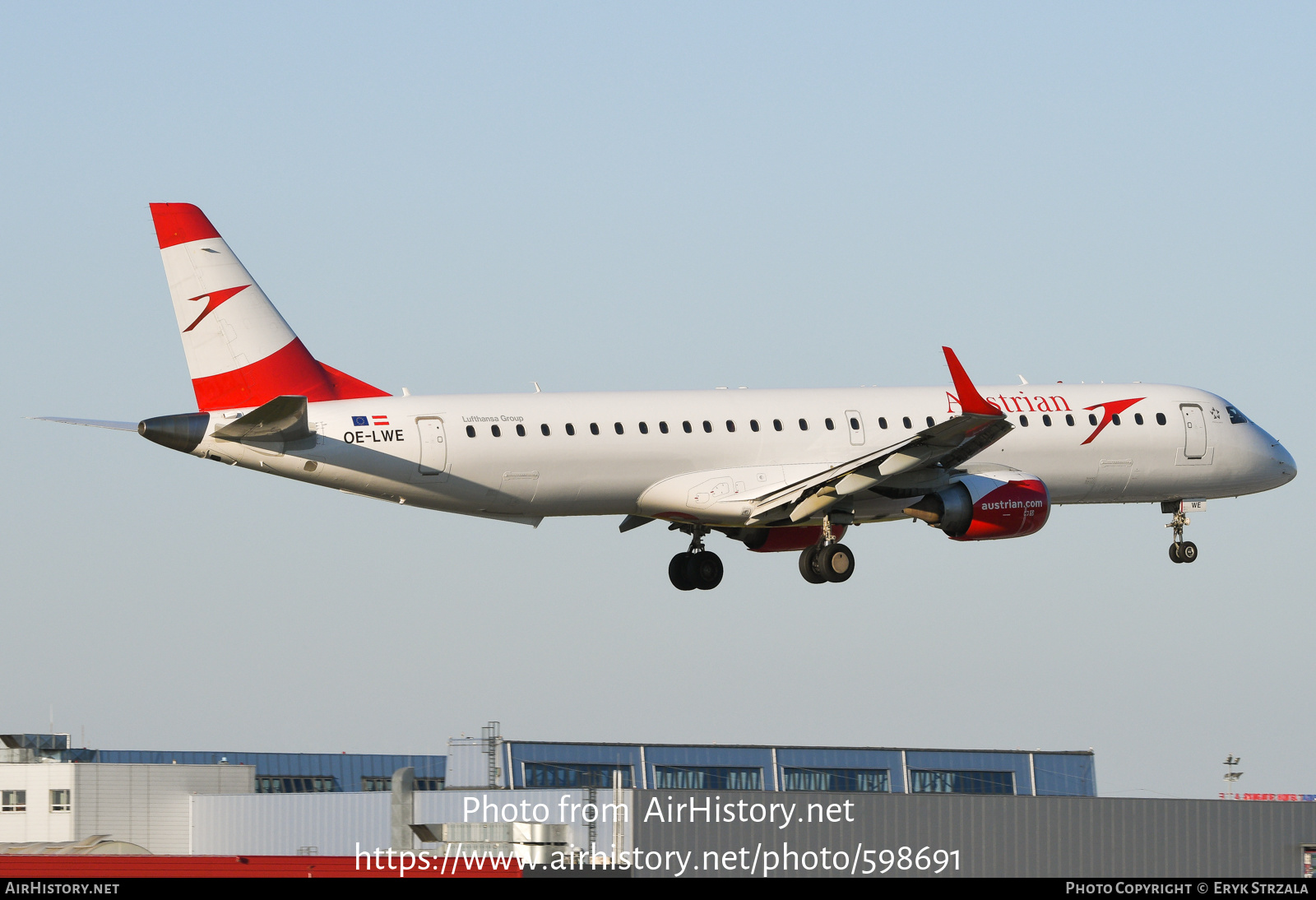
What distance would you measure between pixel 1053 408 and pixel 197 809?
31052 millimetres

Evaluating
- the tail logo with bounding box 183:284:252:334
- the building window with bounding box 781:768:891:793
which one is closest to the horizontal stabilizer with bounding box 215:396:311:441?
the tail logo with bounding box 183:284:252:334

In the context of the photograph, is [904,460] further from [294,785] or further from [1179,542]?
[294,785]

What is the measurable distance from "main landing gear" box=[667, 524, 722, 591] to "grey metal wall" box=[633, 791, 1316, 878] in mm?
5363

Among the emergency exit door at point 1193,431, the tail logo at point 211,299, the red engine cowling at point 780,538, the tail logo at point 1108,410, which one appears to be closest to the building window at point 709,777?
the red engine cowling at point 780,538

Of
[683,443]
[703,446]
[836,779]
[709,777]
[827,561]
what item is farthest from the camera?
[836,779]

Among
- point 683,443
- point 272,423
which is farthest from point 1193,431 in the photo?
point 272,423

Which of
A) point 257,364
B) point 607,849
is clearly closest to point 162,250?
point 257,364

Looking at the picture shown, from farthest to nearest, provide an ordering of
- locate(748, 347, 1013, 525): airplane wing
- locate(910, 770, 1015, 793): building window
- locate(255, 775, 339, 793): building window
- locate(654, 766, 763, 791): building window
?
locate(255, 775, 339, 793): building window, locate(910, 770, 1015, 793): building window, locate(654, 766, 763, 791): building window, locate(748, 347, 1013, 525): airplane wing

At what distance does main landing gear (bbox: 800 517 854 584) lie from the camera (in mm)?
52938

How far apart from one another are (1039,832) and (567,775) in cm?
2498

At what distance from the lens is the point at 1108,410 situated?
55094 millimetres

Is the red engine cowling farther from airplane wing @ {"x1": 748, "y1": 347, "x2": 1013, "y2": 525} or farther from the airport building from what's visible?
the airport building

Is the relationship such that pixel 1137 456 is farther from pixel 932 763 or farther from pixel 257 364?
pixel 932 763

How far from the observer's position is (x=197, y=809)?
227ft
